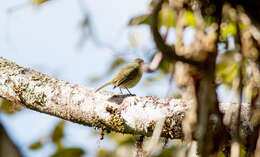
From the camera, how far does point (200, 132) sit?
1.13 metres

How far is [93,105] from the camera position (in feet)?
6.85

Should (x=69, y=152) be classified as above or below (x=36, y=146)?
below

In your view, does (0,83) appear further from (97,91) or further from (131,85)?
(131,85)

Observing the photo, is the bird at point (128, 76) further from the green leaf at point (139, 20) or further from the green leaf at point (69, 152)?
the green leaf at point (139, 20)

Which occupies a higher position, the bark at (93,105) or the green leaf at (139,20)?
the green leaf at (139,20)

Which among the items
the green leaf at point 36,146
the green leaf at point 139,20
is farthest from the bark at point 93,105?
the green leaf at point 36,146

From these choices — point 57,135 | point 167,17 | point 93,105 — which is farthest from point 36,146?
point 167,17

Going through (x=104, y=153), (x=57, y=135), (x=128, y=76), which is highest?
(x=128, y=76)

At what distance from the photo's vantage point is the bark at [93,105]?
6.31 feet

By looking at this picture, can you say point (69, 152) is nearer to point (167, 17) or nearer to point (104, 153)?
point (104, 153)

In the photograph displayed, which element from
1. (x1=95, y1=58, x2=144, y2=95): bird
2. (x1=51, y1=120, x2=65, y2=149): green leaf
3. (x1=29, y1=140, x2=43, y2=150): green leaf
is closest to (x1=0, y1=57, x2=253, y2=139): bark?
(x1=95, y1=58, x2=144, y2=95): bird

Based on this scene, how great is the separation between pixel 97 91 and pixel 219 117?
102 cm

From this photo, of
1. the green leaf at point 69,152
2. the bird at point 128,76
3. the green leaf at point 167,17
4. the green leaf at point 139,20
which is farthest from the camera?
the bird at point 128,76

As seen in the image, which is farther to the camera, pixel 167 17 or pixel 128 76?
pixel 128 76
